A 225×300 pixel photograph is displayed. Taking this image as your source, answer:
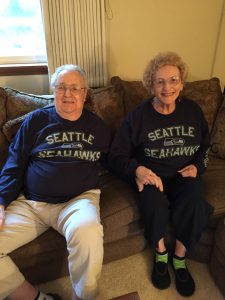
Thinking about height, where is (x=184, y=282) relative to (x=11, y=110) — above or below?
below

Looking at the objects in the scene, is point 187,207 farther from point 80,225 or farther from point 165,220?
point 80,225

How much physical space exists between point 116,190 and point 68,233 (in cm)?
44

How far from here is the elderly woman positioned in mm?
1438

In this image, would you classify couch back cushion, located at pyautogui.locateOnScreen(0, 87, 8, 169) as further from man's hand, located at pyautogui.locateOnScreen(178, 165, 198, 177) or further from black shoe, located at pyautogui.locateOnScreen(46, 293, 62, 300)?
man's hand, located at pyautogui.locateOnScreen(178, 165, 198, 177)

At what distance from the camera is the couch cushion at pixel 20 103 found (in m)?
1.76

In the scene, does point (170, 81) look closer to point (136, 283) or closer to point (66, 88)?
point (66, 88)

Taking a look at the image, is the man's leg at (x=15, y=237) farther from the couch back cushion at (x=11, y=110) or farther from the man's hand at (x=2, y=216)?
the couch back cushion at (x=11, y=110)

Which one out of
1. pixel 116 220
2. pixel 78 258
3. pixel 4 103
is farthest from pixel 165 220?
pixel 4 103

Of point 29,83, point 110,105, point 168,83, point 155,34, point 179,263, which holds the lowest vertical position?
point 179,263

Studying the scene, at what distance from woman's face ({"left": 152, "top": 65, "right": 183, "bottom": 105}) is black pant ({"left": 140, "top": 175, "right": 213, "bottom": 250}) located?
0.48m

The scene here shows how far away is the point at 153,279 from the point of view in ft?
5.13

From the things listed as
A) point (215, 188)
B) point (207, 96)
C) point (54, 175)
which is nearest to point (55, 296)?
point (54, 175)

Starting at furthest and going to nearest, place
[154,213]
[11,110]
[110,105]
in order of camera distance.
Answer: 1. [110,105]
2. [11,110]
3. [154,213]

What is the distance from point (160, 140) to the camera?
61.7 inches
